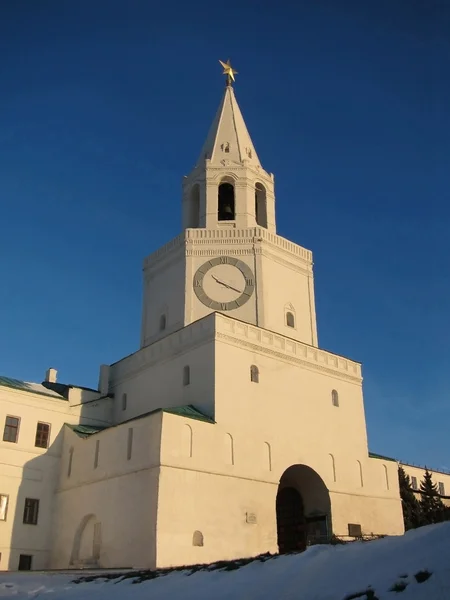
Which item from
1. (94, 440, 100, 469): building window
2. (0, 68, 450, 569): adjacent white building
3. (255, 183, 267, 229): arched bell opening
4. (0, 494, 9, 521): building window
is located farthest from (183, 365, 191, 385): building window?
(255, 183, 267, 229): arched bell opening

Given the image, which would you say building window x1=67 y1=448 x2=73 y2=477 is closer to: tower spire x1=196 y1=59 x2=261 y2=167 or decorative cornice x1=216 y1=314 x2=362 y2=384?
decorative cornice x1=216 y1=314 x2=362 y2=384

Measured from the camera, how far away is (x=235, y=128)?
39.4 meters

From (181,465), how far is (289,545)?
8.90 m

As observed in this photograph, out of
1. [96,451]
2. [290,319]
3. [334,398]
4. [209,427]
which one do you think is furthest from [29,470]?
[334,398]

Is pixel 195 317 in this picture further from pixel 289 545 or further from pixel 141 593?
pixel 141 593

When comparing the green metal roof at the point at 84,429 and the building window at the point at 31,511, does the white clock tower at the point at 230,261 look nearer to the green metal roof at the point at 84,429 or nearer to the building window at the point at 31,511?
the green metal roof at the point at 84,429

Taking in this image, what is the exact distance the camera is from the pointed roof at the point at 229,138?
124 feet

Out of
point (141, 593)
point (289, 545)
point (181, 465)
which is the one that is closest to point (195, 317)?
point (181, 465)

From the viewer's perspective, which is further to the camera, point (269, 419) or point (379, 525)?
point (379, 525)

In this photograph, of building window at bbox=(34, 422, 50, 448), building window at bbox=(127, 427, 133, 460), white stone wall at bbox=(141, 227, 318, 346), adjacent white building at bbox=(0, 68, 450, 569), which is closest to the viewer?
adjacent white building at bbox=(0, 68, 450, 569)

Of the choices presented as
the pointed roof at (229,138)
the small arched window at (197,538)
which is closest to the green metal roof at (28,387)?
the small arched window at (197,538)

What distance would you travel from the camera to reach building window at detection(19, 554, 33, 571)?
28516 mm

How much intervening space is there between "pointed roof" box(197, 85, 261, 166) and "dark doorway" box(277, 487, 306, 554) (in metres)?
18.3

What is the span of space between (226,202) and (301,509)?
17.0m
